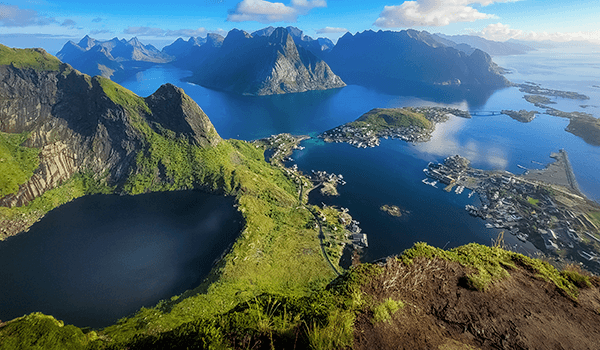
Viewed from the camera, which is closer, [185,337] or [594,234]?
[185,337]

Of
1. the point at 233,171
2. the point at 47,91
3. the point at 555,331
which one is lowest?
the point at 233,171

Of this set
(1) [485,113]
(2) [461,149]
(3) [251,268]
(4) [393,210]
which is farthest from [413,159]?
(1) [485,113]

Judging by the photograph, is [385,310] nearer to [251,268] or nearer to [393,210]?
[251,268]

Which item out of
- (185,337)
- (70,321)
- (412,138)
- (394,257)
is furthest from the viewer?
(412,138)

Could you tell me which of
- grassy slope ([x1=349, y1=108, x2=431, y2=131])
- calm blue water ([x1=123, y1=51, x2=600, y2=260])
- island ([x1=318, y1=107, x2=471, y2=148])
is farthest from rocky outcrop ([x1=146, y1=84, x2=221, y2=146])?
grassy slope ([x1=349, y1=108, x2=431, y2=131])

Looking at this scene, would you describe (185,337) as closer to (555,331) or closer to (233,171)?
(555,331)

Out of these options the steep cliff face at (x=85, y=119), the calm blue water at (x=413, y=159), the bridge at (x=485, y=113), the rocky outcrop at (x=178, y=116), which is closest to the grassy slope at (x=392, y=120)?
the calm blue water at (x=413, y=159)

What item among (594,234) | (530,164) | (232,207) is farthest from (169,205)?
(530,164)

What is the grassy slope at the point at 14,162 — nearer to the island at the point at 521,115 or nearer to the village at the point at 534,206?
the village at the point at 534,206

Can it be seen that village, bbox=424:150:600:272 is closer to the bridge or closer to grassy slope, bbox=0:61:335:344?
grassy slope, bbox=0:61:335:344
